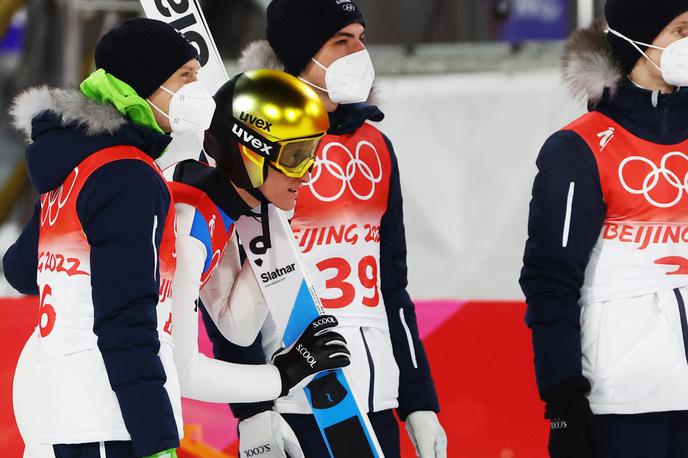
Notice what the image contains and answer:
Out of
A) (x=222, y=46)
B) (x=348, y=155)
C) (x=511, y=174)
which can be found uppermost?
(x=348, y=155)

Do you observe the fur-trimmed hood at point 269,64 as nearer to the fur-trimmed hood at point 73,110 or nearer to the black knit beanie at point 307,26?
the black knit beanie at point 307,26

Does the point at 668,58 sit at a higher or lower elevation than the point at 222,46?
higher

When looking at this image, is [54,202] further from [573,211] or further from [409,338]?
[573,211]

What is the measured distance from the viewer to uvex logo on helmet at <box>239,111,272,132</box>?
2854 millimetres

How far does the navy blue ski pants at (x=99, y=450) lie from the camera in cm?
260

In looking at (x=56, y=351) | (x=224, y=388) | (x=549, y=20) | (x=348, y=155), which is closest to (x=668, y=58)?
(x=348, y=155)

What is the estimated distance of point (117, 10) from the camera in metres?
7.52

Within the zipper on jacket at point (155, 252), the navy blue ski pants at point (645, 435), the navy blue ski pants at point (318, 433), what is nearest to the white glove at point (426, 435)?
the navy blue ski pants at point (318, 433)

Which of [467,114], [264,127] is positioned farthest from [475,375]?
[467,114]

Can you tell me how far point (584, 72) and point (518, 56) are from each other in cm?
347

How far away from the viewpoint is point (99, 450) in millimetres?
2598

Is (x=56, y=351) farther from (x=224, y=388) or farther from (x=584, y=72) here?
(x=584, y=72)

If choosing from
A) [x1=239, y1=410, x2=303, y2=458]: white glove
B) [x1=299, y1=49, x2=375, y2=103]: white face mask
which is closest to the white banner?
[x1=299, y1=49, x2=375, y2=103]: white face mask

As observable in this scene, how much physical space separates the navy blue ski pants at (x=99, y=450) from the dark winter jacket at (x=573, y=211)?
1175 millimetres
